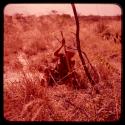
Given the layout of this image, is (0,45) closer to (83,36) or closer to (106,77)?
(106,77)

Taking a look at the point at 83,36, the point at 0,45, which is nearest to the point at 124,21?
the point at 0,45

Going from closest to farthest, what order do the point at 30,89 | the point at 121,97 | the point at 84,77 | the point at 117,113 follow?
the point at 117,113 < the point at 121,97 < the point at 30,89 < the point at 84,77

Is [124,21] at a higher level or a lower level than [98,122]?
higher

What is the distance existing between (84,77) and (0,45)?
115cm

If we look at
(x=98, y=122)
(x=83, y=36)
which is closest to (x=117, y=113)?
(x=98, y=122)

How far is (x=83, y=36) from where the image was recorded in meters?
7.81

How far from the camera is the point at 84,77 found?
3.52 metres

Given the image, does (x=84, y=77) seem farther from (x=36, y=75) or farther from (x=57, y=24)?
(x=57, y=24)

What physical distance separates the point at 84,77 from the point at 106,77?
0.74 ft

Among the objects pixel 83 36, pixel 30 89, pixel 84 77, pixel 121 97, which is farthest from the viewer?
pixel 83 36

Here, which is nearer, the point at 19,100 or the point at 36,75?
the point at 19,100

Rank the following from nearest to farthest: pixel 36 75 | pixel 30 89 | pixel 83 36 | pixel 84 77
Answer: pixel 30 89 → pixel 36 75 → pixel 84 77 → pixel 83 36

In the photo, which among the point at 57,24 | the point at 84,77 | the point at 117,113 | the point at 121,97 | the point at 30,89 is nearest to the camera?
the point at 117,113

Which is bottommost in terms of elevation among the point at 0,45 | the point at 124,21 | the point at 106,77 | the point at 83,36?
the point at 83,36
